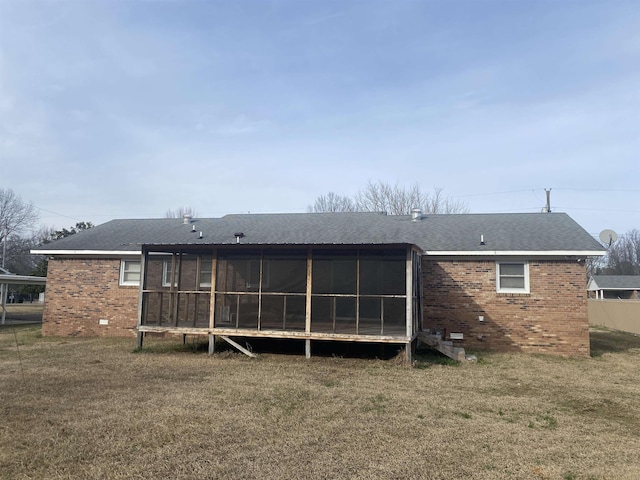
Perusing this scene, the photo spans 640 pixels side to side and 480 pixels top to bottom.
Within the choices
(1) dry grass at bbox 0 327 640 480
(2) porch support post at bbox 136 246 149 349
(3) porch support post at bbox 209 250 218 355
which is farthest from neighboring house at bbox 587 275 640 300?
(2) porch support post at bbox 136 246 149 349

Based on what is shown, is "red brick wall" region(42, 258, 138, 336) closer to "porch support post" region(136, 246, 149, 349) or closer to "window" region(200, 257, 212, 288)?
"window" region(200, 257, 212, 288)

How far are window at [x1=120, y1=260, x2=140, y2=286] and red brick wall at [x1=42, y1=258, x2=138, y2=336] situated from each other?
14 cm

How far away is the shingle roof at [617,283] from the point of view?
39844 mm

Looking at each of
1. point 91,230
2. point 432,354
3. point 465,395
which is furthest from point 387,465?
point 91,230

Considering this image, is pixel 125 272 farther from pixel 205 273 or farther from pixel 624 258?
pixel 624 258

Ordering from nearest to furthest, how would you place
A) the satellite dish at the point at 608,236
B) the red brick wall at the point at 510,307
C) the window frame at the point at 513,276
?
the red brick wall at the point at 510,307
the window frame at the point at 513,276
the satellite dish at the point at 608,236

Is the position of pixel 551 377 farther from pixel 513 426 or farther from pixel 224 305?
pixel 224 305

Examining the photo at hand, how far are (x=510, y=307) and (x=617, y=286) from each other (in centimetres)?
3448

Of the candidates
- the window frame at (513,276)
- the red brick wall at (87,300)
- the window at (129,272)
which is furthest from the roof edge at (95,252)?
the window frame at (513,276)

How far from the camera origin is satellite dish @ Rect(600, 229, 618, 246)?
15945 millimetres

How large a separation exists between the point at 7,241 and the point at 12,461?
51446 mm

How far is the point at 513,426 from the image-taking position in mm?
6012

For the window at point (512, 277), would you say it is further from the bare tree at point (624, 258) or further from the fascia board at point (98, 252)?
the bare tree at point (624, 258)

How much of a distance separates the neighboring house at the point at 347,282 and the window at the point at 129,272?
0.10 ft
